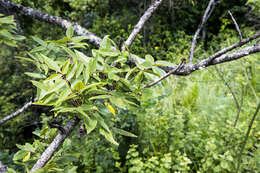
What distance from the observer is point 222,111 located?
2328mm

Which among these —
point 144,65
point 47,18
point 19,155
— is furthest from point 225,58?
point 47,18

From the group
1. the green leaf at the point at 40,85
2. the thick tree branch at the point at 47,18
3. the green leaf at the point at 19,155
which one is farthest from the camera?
the thick tree branch at the point at 47,18

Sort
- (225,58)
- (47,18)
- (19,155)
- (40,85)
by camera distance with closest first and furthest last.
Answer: (40,85) < (19,155) < (225,58) < (47,18)

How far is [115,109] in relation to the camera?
810 mm

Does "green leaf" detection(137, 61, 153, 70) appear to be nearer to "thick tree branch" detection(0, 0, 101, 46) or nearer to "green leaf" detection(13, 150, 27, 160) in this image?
"green leaf" detection(13, 150, 27, 160)

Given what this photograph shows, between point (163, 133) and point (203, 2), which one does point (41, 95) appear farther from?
point (203, 2)

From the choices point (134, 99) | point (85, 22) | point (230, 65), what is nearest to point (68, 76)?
point (134, 99)

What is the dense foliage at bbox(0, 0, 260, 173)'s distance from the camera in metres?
0.50

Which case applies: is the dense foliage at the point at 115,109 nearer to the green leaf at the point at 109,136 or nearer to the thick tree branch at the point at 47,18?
the green leaf at the point at 109,136

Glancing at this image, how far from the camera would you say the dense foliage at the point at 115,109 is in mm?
499

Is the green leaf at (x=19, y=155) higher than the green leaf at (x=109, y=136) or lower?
lower

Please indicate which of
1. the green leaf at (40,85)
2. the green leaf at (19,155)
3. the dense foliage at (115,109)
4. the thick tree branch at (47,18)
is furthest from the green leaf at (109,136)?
the thick tree branch at (47,18)

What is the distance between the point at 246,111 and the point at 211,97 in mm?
739

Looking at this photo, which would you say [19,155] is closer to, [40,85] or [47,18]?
[40,85]
